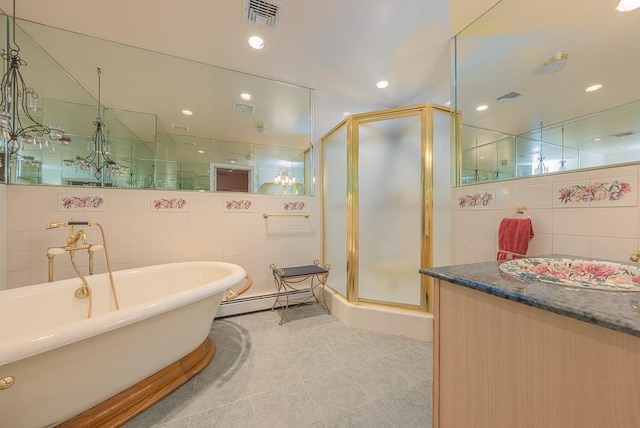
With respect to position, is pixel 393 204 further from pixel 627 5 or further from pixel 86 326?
pixel 86 326

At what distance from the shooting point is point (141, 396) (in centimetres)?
125

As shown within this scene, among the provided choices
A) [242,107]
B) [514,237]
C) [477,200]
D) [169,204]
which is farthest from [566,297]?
[242,107]

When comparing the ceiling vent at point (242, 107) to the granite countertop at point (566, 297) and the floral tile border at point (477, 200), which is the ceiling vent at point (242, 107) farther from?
the granite countertop at point (566, 297)

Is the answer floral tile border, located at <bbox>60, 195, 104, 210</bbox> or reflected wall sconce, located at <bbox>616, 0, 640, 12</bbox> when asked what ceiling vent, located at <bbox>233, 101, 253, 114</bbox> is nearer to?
floral tile border, located at <bbox>60, 195, 104, 210</bbox>

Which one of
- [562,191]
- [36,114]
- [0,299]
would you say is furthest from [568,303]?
[36,114]

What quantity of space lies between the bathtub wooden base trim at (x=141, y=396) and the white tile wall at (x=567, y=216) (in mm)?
2114

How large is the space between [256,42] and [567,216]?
2467 mm

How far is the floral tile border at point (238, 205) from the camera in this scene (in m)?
2.38

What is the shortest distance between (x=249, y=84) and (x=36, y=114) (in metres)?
1.74

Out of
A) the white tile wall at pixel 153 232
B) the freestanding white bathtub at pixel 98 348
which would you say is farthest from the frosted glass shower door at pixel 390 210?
the freestanding white bathtub at pixel 98 348

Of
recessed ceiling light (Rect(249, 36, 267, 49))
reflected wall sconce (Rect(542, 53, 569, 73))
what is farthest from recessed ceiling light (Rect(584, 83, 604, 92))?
recessed ceiling light (Rect(249, 36, 267, 49))

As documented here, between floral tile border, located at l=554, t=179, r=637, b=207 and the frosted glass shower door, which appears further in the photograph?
the frosted glass shower door

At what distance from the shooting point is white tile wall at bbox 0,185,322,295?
5.60 feet

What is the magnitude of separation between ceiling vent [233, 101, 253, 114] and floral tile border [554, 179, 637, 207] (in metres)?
2.71
